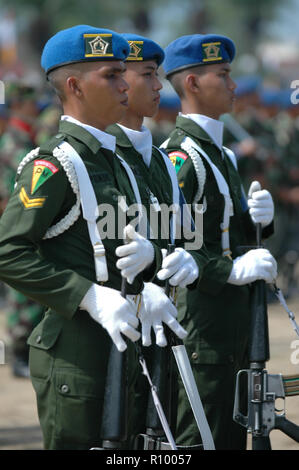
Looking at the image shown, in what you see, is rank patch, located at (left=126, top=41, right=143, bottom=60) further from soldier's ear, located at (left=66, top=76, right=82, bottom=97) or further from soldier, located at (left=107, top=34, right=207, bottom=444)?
soldier's ear, located at (left=66, top=76, right=82, bottom=97)

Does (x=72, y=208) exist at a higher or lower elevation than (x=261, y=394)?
higher

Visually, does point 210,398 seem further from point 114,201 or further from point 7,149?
point 7,149

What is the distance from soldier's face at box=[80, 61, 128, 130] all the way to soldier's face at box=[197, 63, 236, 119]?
1.17 metres

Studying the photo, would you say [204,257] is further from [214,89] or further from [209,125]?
[214,89]

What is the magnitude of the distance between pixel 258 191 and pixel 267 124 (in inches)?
316

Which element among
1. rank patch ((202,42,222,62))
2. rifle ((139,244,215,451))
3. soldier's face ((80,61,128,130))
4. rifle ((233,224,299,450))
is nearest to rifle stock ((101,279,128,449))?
rifle ((139,244,215,451))

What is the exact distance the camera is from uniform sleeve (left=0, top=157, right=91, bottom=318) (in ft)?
11.4

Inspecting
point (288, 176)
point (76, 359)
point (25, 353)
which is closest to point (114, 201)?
point (76, 359)

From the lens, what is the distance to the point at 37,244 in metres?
3.56

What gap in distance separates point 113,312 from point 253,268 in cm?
115

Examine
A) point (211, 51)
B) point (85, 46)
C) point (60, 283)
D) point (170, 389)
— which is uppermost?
point (211, 51)

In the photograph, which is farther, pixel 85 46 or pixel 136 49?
pixel 136 49

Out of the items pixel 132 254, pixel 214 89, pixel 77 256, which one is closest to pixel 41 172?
pixel 77 256

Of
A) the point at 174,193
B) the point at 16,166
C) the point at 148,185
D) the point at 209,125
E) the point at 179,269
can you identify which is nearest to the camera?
the point at 179,269
